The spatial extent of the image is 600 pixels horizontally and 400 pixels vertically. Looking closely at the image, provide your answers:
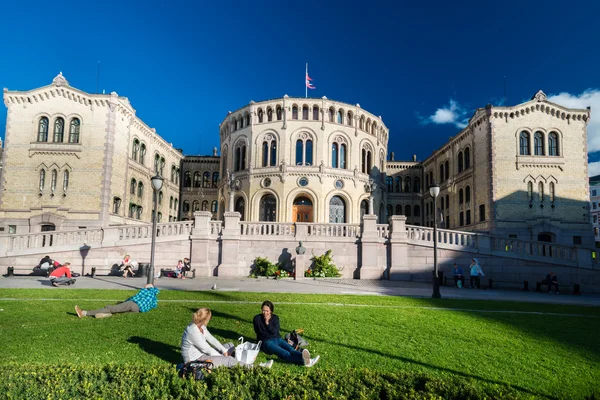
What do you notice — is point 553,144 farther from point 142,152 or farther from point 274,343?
point 142,152

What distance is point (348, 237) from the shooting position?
2375 cm

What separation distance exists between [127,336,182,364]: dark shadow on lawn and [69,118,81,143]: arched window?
31.6 metres

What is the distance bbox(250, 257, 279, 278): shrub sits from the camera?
2264 cm

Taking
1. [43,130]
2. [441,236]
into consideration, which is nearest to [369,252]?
[441,236]

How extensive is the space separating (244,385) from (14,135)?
3785cm

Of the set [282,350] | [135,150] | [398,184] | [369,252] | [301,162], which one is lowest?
[282,350]

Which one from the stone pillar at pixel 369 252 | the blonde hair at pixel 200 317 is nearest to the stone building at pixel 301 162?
the stone pillar at pixel 369 252

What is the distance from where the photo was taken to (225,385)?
17.2 ft

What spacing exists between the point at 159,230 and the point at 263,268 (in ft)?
22.4

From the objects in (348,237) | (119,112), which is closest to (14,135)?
(119,112)

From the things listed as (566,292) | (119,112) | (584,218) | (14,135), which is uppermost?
(119,112)

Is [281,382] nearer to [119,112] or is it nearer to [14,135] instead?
[119,112]

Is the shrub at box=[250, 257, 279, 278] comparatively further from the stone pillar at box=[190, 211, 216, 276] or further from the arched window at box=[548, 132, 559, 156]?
the arched window at box=[548, 132, 559, 156]

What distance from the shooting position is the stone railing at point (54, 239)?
2256 centimetres
